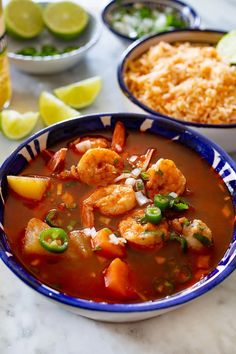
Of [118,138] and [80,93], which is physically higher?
[118,138]

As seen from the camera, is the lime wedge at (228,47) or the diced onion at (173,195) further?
the lime wedge at (228,47)

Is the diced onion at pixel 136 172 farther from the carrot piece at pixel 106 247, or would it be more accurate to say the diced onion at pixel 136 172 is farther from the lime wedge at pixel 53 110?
the lime wedge at pixel 53 110

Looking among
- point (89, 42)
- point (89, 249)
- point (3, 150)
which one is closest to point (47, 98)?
point (3, 150)

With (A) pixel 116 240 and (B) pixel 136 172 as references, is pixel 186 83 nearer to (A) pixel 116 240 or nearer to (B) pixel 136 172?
(B) pixel 136 172

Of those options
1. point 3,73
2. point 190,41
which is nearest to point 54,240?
point 3,73

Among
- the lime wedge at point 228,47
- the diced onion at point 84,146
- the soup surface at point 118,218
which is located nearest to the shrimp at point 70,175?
the soup surface at point 118,218

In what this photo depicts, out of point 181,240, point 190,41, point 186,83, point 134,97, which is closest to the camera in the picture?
point 181,240

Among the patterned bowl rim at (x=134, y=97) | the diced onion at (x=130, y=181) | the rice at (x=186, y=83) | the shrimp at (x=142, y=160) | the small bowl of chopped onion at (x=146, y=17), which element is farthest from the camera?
the small bowl of chopped onion at (x=146, y=17)

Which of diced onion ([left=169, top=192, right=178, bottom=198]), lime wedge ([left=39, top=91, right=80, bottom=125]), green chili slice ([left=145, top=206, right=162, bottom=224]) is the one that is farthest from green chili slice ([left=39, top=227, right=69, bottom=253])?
lime wedge ([left=39, top=91, right=80, bottom=125])
